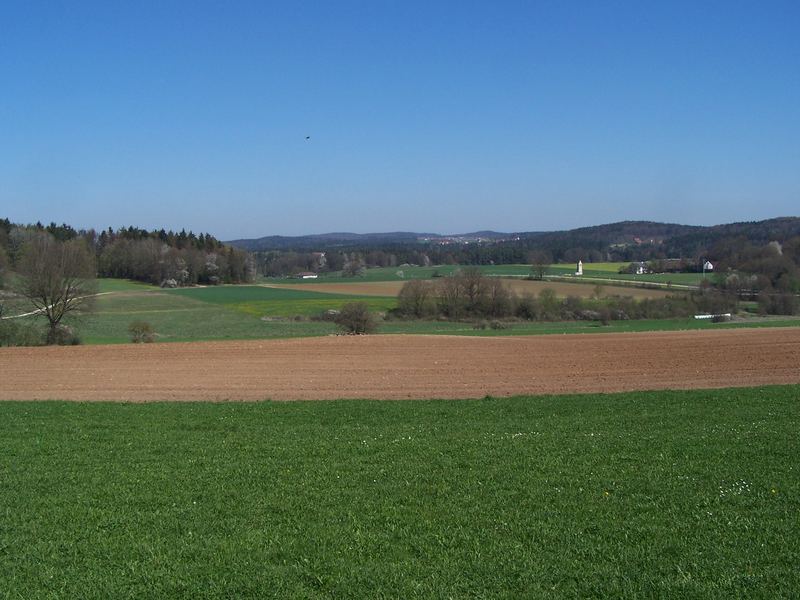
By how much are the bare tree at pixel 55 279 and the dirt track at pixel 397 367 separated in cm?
754

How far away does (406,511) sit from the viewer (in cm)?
825

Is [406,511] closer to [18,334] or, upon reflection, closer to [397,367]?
[397,367]

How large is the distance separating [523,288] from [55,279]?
45515 millimetres

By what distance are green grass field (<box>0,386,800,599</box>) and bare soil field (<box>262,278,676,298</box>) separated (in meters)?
55.5

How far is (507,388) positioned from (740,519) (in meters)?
14.7

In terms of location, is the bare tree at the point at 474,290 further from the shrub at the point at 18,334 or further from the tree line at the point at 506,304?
the shrub at the point at 18,334

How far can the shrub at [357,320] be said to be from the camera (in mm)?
47719

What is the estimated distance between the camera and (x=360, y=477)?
9742mm

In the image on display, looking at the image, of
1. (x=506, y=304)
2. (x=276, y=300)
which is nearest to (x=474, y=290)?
(x=506, y=304)

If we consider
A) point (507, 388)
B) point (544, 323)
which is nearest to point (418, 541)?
point (507, 388)

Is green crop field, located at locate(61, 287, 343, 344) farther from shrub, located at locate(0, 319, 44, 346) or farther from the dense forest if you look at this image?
the dense forest

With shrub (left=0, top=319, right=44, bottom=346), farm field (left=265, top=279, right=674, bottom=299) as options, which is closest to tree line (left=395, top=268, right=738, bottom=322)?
farm field (left=265, top=279, right=674, bottom=299)

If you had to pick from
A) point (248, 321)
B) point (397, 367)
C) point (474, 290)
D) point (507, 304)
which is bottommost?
point (248, 321)

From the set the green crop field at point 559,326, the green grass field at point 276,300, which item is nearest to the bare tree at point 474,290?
the green crop field at point 559,326
